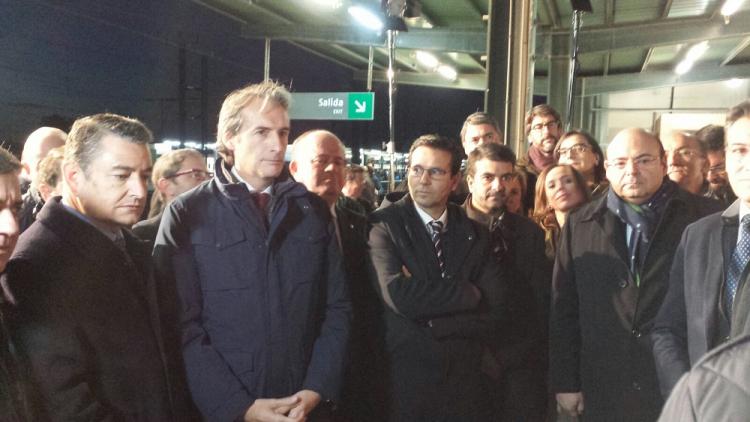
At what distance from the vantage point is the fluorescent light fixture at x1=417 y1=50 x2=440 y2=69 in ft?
52.6

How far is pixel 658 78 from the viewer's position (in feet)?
57.8

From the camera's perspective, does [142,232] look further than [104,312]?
Yes

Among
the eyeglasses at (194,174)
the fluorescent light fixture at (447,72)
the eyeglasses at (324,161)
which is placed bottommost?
the eyeglasses at (194,174)

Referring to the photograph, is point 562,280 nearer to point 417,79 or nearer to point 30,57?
point 417,79

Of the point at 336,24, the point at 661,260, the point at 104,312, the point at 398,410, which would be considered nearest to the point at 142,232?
the point at 104,312

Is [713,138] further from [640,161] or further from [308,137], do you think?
[308,137]

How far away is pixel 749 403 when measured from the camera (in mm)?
774

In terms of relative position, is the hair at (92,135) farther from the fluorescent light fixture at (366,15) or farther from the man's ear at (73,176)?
the fluorescent light fixture at (366,15)

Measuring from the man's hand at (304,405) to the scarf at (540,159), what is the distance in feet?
8.53

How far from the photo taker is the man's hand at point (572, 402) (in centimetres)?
281

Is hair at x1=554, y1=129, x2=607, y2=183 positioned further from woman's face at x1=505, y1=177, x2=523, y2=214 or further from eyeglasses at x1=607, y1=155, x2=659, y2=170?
eyeglasses at x1=607, y1=155, x2=659, y2=170

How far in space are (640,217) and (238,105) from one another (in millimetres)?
1753

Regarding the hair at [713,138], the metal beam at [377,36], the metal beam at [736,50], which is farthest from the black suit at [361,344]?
the metal beam at [736,50]

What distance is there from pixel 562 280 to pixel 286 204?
1.36 meters
